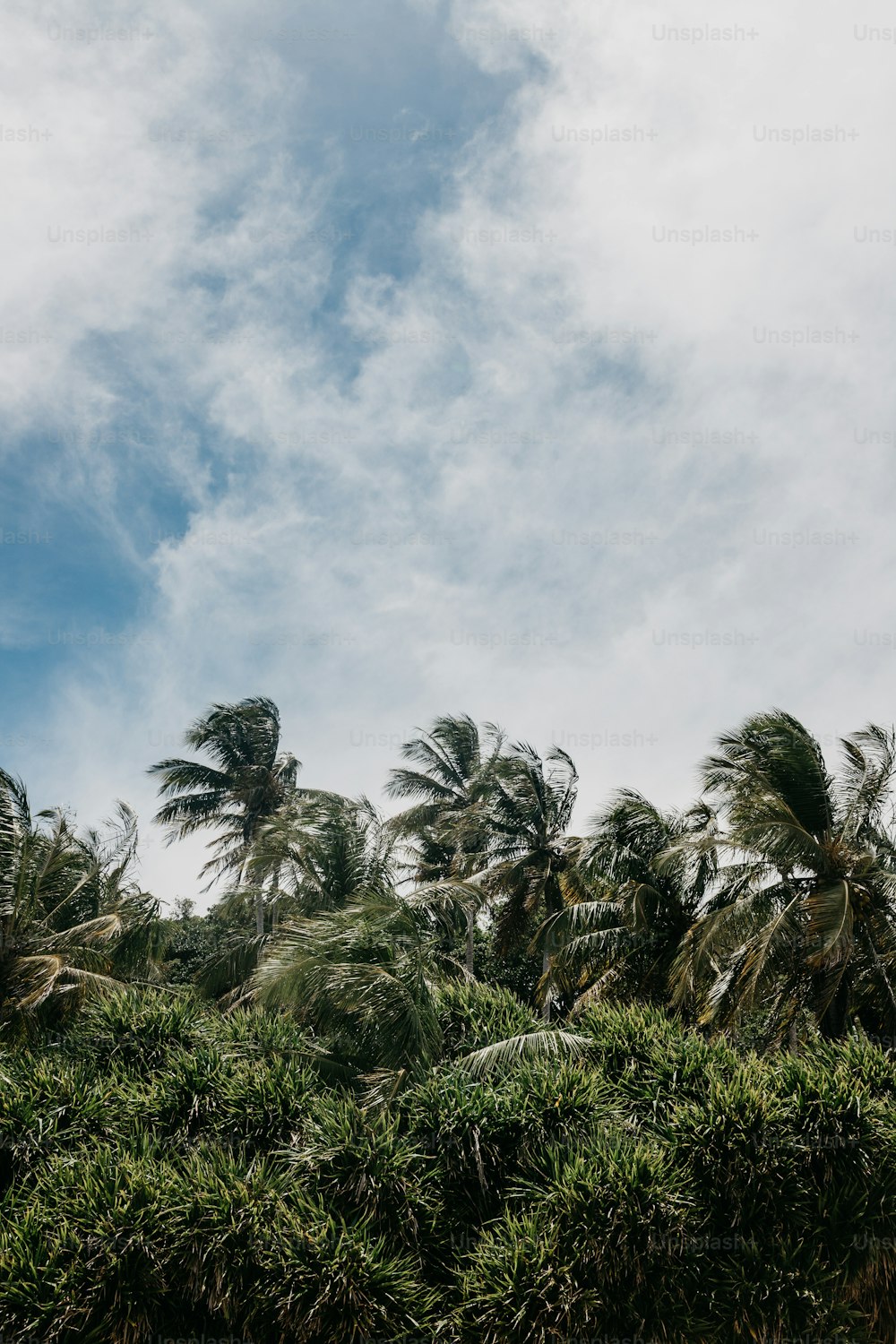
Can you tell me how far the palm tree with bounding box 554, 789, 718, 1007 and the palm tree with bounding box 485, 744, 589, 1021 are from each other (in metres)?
3.83

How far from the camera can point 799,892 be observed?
16.0m

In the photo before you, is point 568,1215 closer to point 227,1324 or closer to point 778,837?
point 227,1324

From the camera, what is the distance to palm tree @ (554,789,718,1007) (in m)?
19.1

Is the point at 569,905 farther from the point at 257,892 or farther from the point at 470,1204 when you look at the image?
the point at 470,1204

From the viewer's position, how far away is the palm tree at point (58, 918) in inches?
653

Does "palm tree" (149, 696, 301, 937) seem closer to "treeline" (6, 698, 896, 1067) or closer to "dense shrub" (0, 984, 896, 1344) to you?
"treeline" (6, 698, 896, 1067)

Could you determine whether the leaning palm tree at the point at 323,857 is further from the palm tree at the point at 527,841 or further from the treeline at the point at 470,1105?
the palm tree at the point at 527,841

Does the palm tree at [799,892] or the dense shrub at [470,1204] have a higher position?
the palm tree at [799,892]

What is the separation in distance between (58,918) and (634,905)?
1237cm

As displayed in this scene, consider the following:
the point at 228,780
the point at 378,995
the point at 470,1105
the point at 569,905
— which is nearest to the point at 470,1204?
the point at 470,1105

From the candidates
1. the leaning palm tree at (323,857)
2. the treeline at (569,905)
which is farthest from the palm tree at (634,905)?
the leaning palm tree at (323,857)

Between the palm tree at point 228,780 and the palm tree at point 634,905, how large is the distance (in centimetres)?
1510

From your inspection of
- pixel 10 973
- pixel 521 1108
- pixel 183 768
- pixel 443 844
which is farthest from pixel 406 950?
pixel 183 768

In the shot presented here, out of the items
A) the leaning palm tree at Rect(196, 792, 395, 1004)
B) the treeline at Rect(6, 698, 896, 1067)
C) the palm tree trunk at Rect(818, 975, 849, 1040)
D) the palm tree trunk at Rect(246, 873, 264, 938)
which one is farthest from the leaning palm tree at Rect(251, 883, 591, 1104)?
the palm tree trunk at Rect(246, 873, 264, 938)
